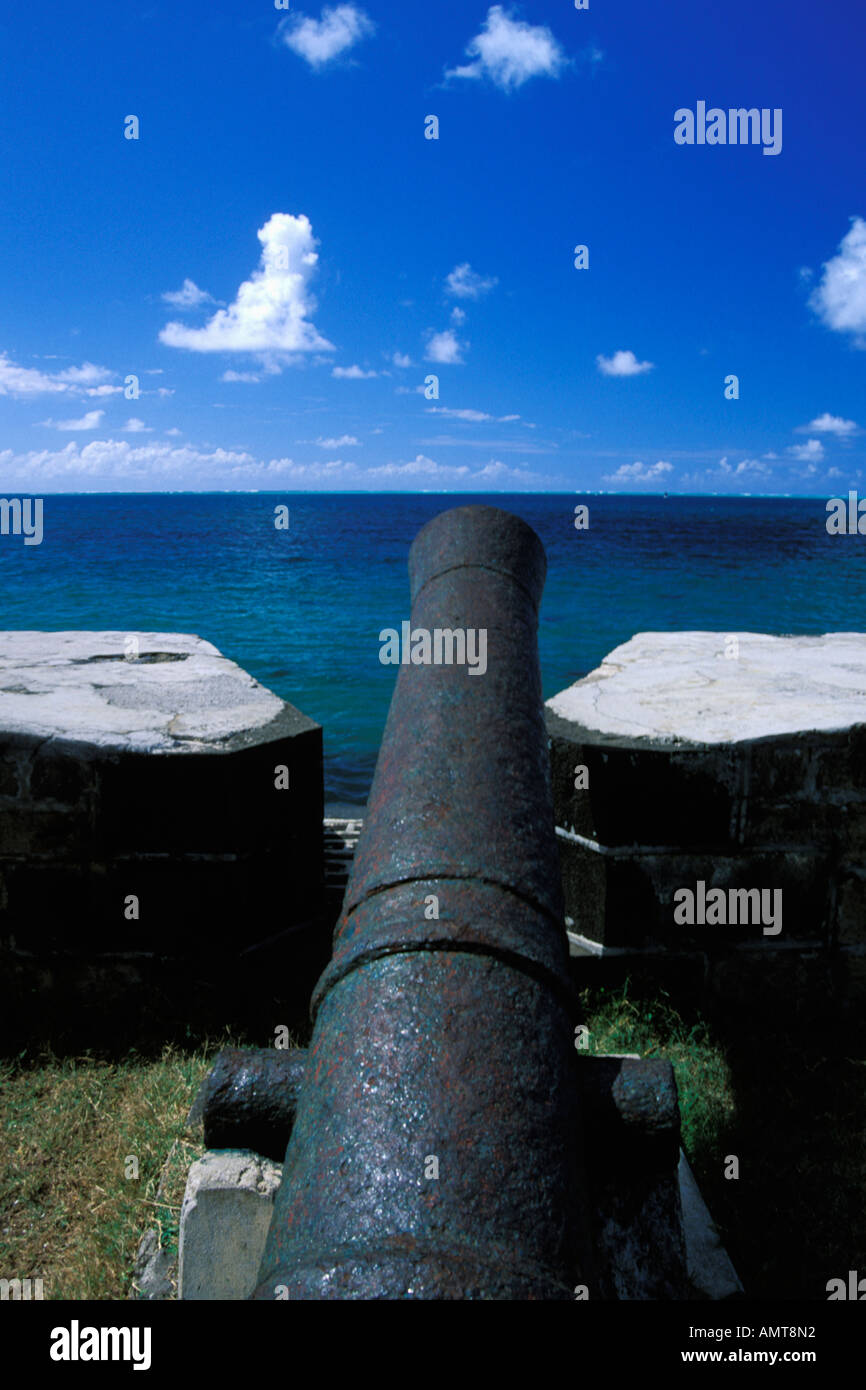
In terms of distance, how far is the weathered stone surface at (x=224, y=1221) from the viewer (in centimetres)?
227

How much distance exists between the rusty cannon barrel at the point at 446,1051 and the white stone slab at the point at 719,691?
1.84 meters

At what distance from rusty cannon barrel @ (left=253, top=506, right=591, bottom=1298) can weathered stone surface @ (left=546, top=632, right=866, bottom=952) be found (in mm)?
1649

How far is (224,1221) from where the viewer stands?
2.31m

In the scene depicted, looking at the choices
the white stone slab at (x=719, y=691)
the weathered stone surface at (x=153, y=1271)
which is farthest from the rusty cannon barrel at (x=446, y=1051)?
the white stone slab at (x=719, y=691)

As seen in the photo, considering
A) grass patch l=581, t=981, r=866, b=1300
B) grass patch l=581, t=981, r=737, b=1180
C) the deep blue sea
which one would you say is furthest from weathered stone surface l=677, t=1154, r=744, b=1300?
the deep blue sea

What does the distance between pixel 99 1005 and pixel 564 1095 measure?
2777 millimetres

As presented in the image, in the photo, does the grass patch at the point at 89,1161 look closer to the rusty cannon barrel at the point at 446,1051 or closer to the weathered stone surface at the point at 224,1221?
the weathered stone surface at the point at 224,1221

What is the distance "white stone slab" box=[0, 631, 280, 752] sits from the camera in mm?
3605

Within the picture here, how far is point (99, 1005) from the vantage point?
3.71m

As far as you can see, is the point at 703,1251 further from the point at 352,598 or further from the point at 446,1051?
the point at 352,598

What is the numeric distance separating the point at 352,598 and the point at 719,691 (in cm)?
2139
